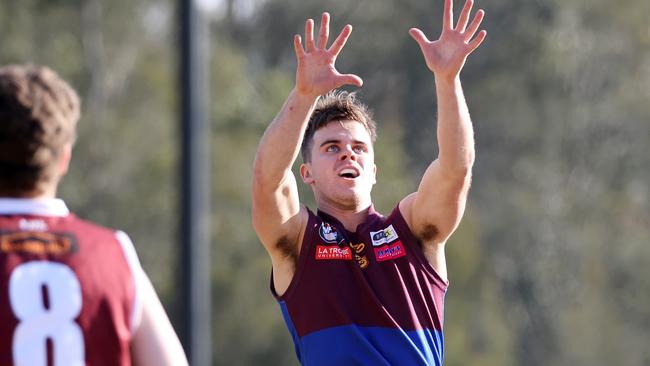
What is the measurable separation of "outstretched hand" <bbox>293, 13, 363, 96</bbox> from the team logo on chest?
0.63 m

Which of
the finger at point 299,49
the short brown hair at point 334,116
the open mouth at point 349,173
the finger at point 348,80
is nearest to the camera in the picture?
the finger at point 348,80

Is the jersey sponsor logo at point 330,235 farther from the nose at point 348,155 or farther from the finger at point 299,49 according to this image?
the finger at point 299,49

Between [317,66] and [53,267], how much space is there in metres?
1.86

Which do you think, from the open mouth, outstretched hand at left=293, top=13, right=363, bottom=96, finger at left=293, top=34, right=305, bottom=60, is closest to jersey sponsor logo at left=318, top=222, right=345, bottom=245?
the open mouth

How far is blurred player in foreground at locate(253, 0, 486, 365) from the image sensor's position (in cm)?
552

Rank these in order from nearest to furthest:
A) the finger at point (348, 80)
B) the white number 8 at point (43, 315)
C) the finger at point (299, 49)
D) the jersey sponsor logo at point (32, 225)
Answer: the white number 8 at point (43, 315) < the jersey sponsor logo at point (32, 225) < the finger at point (348, 80) < the finger at point (299, 49)

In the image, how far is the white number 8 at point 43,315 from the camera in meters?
3.88

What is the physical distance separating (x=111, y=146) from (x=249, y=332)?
4373mm

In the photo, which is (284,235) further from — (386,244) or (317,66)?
(317,66)

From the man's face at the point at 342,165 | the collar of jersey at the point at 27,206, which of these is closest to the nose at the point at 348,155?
the man's face at the point at 342,165

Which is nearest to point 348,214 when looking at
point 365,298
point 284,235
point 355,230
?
point 355,230

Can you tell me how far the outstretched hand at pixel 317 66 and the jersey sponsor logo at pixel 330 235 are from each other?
56 cm

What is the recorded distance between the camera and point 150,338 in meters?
4.07

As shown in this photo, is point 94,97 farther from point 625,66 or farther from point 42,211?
point 42,211
